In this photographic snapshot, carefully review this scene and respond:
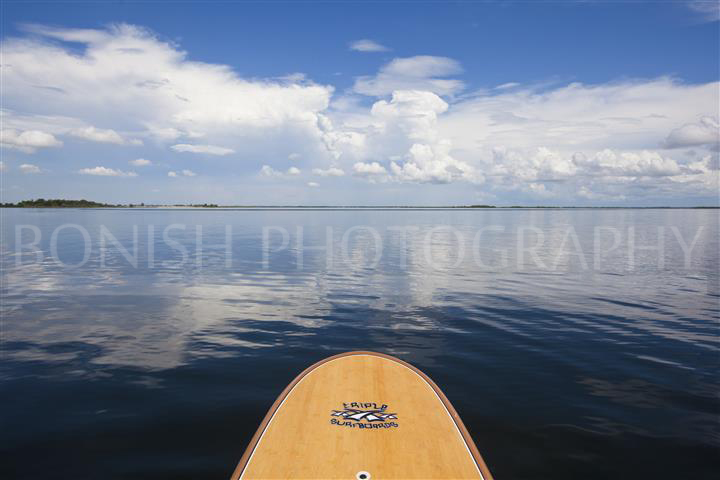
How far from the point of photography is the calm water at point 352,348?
8031 millimetres

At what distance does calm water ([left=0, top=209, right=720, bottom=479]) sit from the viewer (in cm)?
803

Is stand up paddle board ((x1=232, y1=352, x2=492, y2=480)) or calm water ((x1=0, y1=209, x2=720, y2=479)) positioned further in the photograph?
calm water ((x1=0, y1=209, x2=720, y2=479))

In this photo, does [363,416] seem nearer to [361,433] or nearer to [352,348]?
[361,433]

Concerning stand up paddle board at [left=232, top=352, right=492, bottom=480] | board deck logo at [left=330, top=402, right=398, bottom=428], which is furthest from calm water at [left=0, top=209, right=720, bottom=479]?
board deck logo at [left=330, top=402, right=398, bottom=428]

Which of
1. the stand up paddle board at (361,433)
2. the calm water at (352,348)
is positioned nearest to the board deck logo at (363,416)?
the stand up paddle board at (361,433)

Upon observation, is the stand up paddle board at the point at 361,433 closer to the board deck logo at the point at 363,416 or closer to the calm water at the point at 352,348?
the board deck logo at the point at 363,416

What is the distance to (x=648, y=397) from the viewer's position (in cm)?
1019

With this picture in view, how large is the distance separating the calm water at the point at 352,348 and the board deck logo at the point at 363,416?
1.98 metres

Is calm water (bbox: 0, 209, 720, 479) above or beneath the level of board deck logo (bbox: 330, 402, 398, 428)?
beneath

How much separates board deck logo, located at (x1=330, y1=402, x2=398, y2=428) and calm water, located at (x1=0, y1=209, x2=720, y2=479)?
1.98 m

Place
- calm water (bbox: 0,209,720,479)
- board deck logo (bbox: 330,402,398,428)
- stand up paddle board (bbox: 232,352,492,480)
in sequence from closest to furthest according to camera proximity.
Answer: stand up paddle board (bbox: 232,352,492,480), board deck logo (bbox: 330,402,398,428), calm water (bbox: 0,209,720,479)

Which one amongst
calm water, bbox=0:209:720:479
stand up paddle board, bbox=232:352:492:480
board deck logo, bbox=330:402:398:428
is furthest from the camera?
calm water, bbox=0:209:720:479

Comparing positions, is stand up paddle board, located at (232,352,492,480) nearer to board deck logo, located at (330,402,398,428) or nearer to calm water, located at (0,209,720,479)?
board deck logo, located at (330,402,398,428)

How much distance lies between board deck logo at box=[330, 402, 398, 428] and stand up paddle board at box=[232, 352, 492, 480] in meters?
0.02
